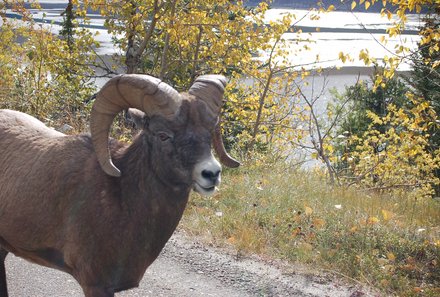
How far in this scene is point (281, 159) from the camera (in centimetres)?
1104

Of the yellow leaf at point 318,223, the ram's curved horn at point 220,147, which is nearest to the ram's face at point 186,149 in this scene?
the ram's curved horn at point 220,147

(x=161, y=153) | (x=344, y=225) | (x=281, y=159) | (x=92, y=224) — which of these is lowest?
(x=281, y=159)

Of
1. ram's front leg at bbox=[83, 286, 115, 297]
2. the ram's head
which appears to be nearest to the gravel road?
ram's front leg at bbox=[83, 286, 115, 297]

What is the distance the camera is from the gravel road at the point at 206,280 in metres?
5.16

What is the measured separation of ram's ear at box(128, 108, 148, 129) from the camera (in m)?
4.31

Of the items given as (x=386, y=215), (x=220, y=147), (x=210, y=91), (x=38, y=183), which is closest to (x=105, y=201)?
(x=38, y=183)

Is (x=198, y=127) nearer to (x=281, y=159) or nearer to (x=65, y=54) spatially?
(x=281, y=159)

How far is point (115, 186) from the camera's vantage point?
165 inches

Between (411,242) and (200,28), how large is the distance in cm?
608

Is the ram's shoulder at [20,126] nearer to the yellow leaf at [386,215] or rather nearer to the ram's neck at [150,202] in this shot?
the ram's neck at [150,202]

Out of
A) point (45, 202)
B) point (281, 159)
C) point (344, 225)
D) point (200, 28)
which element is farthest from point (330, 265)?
point (200, 28)

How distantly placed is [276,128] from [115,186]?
908 centimetres

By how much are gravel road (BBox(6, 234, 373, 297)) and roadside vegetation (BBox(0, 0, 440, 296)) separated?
224 millimetres

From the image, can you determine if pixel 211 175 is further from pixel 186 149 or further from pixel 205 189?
pixel 186 149
